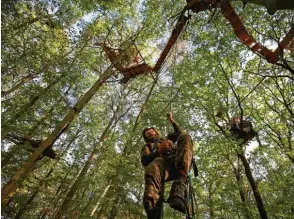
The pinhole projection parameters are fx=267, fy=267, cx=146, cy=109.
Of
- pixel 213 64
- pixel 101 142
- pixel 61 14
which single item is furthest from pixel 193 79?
pixel 61 14

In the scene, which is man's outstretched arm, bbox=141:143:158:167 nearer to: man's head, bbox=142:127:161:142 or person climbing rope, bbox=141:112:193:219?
person climbing rope, bbox=141:112:193:219

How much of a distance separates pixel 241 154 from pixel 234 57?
3.60 meters

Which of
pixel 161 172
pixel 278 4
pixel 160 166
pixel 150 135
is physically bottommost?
pixel 278 4

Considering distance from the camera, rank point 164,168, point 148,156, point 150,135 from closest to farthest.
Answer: point 164,168 < point 148,156 < point 150,135

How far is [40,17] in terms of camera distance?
28.3 ft

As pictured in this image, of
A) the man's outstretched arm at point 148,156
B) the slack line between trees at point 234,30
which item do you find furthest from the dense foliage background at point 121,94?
the man's outstretched arm at point 148,156

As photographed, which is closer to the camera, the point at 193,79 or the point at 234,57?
the point at 234,57

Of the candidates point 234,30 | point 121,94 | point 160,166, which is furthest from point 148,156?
point 121,94

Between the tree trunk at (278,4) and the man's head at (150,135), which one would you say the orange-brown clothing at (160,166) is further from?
the tree trunk at (278,4)

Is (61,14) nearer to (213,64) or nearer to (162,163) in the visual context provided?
(213,64)

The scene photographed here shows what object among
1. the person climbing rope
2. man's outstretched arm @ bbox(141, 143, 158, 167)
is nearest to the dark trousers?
the person climbing rope

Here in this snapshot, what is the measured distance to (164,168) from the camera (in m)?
4.45

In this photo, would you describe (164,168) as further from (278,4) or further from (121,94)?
(121,94)

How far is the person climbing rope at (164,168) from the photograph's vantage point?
3746 mm
